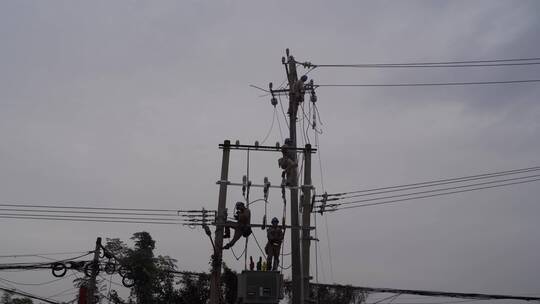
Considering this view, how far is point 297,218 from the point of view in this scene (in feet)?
40.0

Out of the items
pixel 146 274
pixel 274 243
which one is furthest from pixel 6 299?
pixel 274 243

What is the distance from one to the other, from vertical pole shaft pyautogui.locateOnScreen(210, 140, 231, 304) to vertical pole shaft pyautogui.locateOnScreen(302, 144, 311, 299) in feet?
6.41

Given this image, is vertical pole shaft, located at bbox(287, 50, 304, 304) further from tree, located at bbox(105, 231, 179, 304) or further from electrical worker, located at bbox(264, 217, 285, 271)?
tree, located at bbox(105, 231, 179, 304)

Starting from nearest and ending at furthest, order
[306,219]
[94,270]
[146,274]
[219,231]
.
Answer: [219,231] → [306,219] → [94,270] → [146,274]

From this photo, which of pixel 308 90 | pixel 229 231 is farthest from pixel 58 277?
pixel 308 90

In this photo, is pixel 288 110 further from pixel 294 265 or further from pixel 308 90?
pixel 294 265

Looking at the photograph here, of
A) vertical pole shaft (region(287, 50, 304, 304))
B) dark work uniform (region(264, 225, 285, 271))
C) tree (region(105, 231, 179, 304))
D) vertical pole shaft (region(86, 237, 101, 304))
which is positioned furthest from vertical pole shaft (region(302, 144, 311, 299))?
tree (region(105, 231, 179, 304))

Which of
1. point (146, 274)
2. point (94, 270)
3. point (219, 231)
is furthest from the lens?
point (146, 274)

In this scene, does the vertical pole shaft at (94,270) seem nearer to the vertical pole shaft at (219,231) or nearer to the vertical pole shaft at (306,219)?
the vertical pole shaft at (219,231)

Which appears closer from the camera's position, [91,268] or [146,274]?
[91,268]

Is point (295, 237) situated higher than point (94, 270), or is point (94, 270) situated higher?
point (94, 270)

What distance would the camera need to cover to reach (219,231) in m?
11.7

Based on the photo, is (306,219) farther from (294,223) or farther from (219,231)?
(219,231)

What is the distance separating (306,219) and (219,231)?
7.29ft
